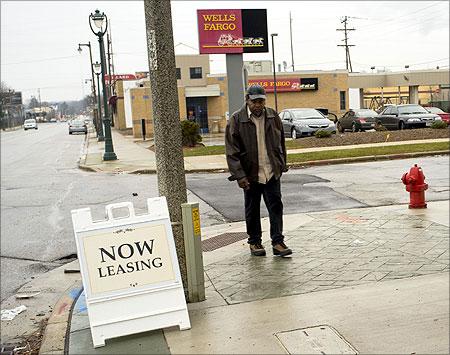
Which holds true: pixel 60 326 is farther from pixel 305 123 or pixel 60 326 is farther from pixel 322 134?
pixel 305 123

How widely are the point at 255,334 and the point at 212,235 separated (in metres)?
3.58

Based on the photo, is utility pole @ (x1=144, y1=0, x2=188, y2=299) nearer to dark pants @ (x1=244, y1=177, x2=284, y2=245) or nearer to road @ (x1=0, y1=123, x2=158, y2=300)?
dark pants @ (x1=244, y1=177, x2=284, y2=245)

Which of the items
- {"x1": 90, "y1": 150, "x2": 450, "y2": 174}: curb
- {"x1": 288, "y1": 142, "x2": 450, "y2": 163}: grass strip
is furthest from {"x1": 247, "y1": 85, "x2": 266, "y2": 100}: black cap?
{"x1": 288, "y1": 142, "x2": 450, "y2": 163}: grass strip

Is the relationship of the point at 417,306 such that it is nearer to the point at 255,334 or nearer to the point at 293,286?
the point at 293,286

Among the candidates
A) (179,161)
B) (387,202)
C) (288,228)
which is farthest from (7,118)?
(387,202)

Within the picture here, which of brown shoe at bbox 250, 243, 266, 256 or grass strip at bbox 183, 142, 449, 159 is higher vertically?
grass strip at bbox 183, 142, 449, 159

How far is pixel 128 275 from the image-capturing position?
4145 mm

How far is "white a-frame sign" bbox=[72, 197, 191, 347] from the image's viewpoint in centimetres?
404

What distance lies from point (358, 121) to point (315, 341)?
19.5 metres

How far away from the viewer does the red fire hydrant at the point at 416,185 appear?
8.09m

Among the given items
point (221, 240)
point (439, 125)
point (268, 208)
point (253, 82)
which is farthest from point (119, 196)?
point (253, 82)

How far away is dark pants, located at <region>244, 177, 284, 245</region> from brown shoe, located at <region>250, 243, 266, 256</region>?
0.04 m

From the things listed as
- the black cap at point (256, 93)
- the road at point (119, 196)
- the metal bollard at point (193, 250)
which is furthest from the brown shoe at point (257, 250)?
the road at point (119, 196)

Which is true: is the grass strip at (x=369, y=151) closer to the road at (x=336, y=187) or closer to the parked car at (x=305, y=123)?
the road at (x=336, y=187)
